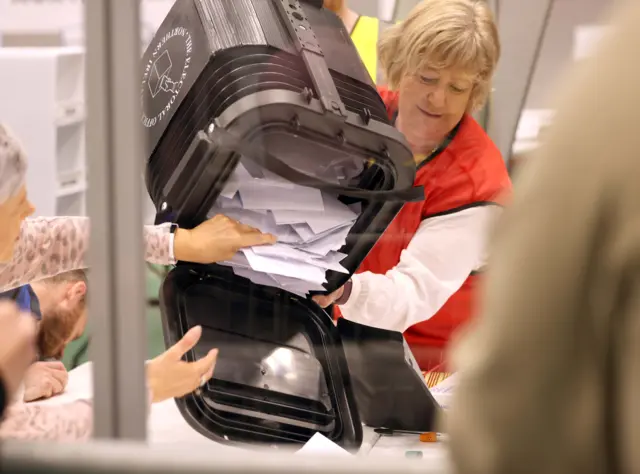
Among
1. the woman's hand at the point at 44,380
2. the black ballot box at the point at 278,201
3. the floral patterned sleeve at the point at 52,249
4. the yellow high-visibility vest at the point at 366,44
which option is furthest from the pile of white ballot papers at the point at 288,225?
the woman's hand at the point at 44,380

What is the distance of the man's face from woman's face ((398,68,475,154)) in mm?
693

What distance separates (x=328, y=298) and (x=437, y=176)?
1.04 ft

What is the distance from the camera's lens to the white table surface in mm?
1385

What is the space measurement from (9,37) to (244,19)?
18.7 inches

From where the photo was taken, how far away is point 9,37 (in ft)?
4.86

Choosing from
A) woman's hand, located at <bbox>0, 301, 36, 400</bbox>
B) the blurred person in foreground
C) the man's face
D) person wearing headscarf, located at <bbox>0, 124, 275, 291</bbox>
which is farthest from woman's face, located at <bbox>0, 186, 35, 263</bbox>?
the blurred person in foreground

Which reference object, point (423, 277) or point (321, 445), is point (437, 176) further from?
point (321, 445)

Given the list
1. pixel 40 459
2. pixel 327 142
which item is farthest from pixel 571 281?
pixel 327 142

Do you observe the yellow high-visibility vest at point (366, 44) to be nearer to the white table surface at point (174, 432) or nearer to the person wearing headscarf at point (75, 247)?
the person wearing headscarf at point (75, 247)

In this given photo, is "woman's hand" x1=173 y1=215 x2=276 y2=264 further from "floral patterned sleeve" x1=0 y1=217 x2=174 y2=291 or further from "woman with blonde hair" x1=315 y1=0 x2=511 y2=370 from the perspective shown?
"woman with blonde hair" x1=315 y1=0 x2=511 y2=370

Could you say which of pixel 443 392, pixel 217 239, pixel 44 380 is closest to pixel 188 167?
pixel 217 239

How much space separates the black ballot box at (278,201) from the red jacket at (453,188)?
2 cm

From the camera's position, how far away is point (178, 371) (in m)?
1.42

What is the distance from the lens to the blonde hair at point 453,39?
1.37 meters
